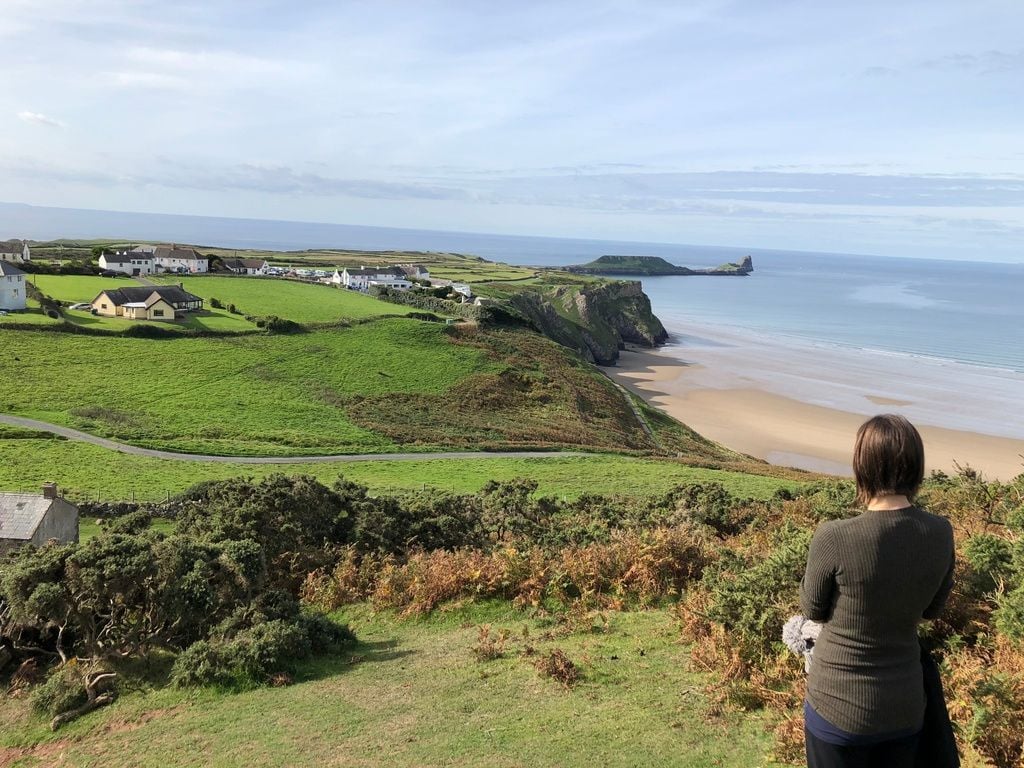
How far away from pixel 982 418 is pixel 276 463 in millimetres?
51752

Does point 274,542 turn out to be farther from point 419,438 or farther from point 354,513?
point 419,438

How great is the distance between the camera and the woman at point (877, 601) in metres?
3.85

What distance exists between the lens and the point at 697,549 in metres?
13.2

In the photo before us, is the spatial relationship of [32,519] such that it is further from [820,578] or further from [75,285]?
[75,285]

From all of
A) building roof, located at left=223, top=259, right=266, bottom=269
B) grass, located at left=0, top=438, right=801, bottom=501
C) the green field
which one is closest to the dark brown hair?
grass, located at left=0, top=438, right=801, bottom=501

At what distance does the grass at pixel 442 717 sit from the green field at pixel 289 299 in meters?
58.7

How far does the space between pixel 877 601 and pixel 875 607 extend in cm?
4

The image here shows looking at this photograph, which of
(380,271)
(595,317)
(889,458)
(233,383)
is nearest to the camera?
(889,458)

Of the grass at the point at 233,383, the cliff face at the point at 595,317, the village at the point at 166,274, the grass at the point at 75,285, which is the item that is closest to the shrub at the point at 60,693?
the grass at the point at 233,383

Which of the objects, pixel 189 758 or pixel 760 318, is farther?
pixel 760 318

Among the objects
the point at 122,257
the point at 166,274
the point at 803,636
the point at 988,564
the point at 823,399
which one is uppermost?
the point at 122,257

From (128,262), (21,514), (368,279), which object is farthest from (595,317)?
(21,514)

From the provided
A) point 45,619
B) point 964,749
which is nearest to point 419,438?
point 45,619

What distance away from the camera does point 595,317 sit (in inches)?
3939
